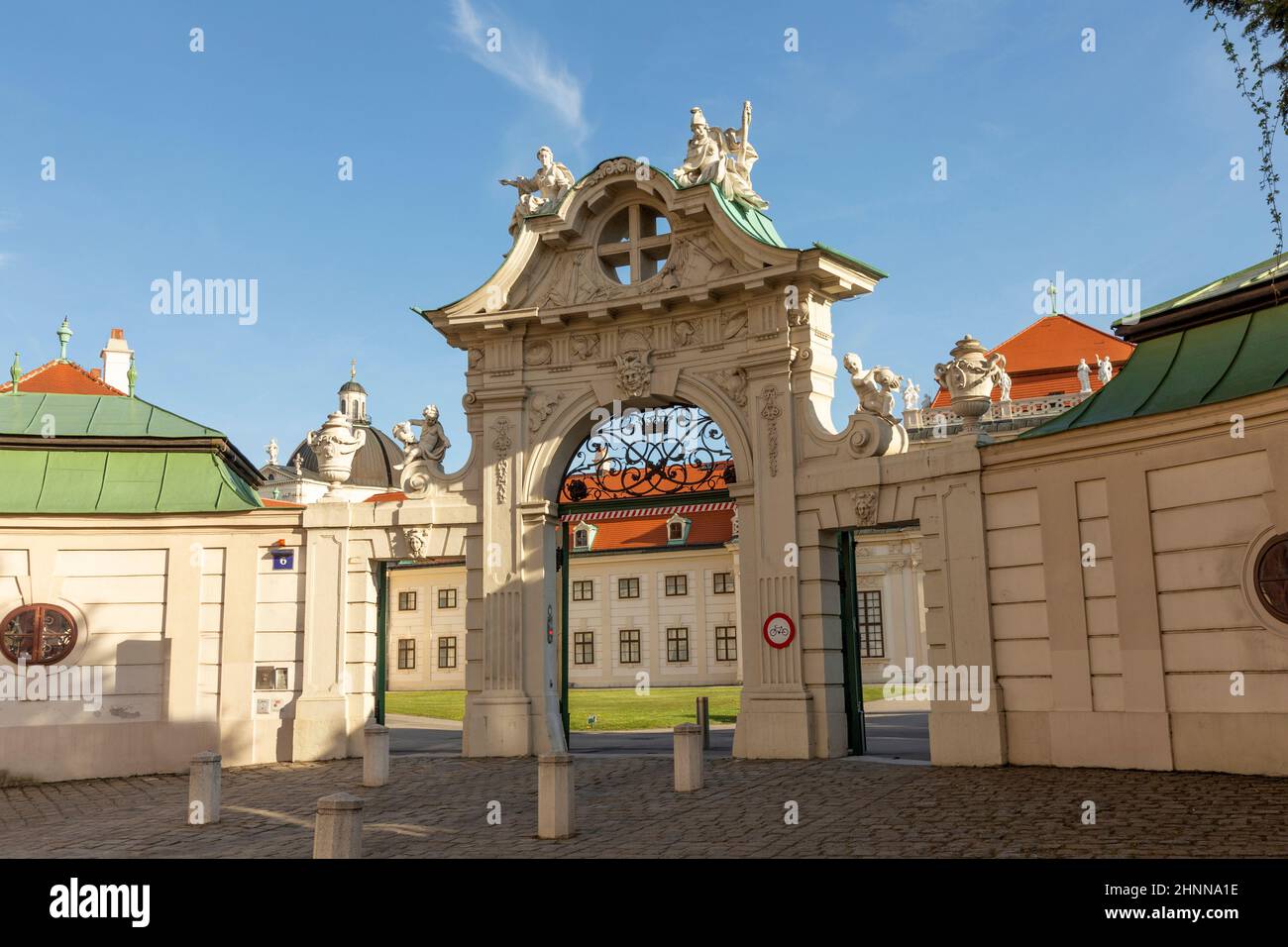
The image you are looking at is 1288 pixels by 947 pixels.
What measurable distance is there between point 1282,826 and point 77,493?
18.1 meters

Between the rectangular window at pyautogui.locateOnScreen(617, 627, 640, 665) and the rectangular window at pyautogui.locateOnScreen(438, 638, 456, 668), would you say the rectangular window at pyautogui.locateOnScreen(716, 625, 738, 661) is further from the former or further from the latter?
the rectangular window at pyautogui.locateOnScreen(438, 638, 456, 668)

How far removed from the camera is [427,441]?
2072cm

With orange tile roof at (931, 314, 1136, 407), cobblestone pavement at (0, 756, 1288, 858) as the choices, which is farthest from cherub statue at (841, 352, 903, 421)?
orange tile roof at (931, 314, 1136, 407)

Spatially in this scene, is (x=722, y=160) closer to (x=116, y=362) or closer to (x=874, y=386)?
(x=874, y=386)

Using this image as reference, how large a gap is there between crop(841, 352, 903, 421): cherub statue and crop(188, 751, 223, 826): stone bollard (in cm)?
1040

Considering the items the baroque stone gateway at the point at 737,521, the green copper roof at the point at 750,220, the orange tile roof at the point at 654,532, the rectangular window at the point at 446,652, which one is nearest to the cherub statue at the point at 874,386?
the baroque stone gateway at the point at 737,521

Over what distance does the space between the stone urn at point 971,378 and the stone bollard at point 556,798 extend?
8195 millimetres

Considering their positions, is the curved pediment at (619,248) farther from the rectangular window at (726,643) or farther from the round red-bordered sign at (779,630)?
the rectangular window at (726,643)

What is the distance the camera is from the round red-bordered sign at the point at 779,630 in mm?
17438

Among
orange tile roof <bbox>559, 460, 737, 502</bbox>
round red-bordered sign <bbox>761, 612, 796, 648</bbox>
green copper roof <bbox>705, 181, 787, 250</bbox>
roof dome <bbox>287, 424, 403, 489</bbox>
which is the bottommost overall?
round red-bordered sign <bbox>761, 612, 796, 648</bbox>

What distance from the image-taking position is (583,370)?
19.9 metres

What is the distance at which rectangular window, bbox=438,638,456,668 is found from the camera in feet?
198
